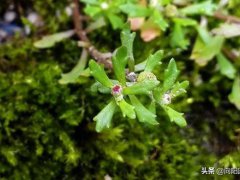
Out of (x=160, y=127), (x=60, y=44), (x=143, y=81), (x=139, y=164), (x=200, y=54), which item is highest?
(x=60, y=44)

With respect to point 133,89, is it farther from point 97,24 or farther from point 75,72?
point 97,24

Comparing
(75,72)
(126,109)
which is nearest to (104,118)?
(126,109)

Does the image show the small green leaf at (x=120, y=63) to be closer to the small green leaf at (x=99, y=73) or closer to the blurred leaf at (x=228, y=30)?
the small green leaf at (x=99, y=73)

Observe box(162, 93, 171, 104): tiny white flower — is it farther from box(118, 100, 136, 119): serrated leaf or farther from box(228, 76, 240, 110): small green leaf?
box(228, 76, 240, 110): small green leaf

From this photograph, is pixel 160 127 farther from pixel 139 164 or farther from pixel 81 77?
pixel 81 77

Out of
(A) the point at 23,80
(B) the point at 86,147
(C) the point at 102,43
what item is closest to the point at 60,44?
(C) the point at 102,43

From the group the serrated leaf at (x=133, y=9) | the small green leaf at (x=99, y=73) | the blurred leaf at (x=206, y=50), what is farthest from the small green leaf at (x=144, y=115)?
the blurred leaf at (x=206, y=50)
